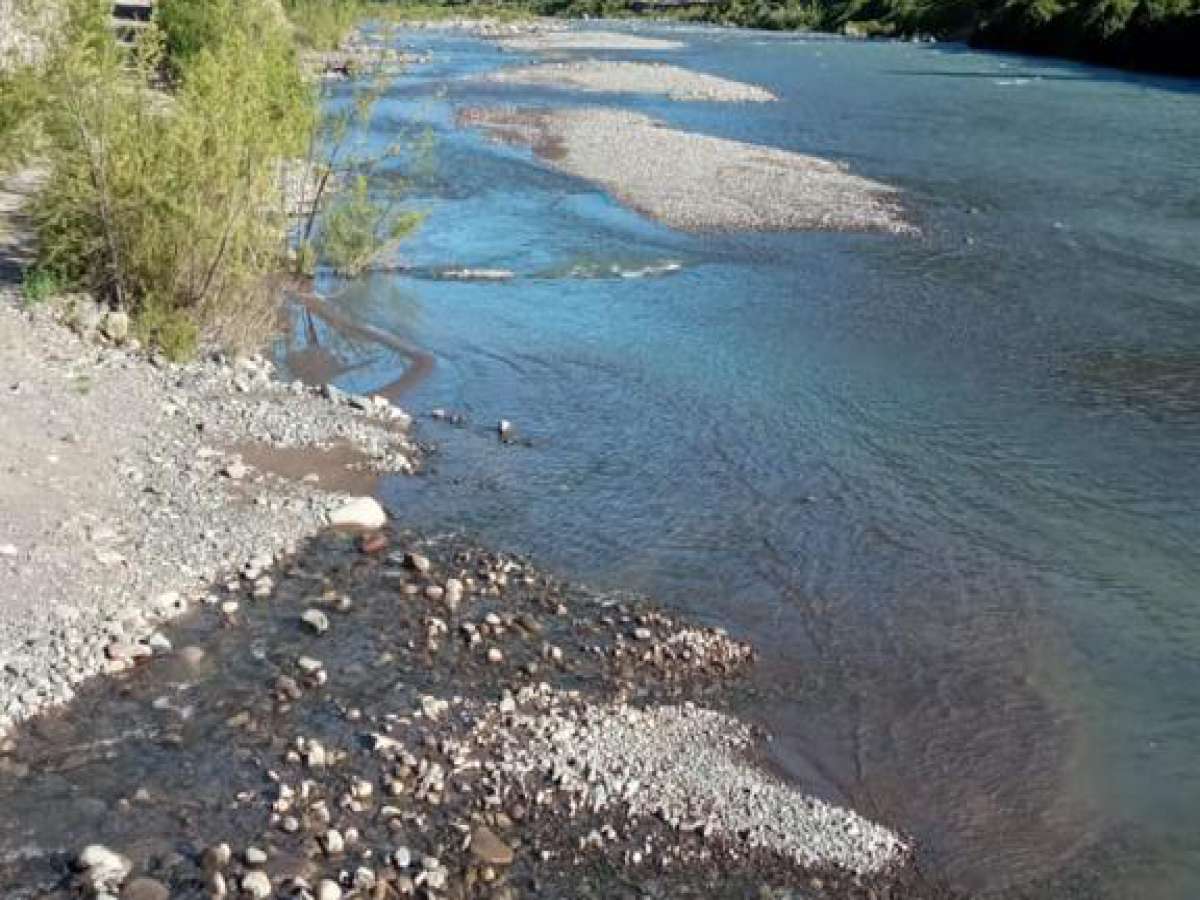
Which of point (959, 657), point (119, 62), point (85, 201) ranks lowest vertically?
point (959, 657)

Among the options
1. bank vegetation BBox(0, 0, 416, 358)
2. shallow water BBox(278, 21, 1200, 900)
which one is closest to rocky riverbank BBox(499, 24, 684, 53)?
shallow water BBox(278, 21, 1200, 900)

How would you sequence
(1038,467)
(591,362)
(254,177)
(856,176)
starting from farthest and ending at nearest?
(856,176) < (591,362) < (254,177) < (1038,467)

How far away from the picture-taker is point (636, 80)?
207 ft

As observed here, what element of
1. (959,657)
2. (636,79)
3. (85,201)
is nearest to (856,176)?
(85,201)

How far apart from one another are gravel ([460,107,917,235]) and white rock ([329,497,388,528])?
59.1 ft

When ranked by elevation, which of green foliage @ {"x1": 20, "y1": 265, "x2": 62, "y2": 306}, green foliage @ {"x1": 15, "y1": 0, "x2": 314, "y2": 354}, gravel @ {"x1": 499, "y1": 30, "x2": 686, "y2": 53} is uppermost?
gravel @ {"x1": 499, "y1": 30, "x2": 686, "y2": 53}

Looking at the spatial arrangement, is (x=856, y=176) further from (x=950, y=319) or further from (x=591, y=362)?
(x=591, y=362)

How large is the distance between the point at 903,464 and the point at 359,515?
7152mm

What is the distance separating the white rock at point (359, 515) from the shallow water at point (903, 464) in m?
0.44

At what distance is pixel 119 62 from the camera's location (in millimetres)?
17500

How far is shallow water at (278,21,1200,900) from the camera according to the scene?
9805 millimetres

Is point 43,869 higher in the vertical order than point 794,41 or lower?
lower

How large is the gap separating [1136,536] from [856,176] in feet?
76.2

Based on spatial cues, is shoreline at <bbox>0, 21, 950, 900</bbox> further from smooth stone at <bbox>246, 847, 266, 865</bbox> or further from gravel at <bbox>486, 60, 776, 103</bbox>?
gravel at <bbox>486, 60, 776, 103</bbox>
